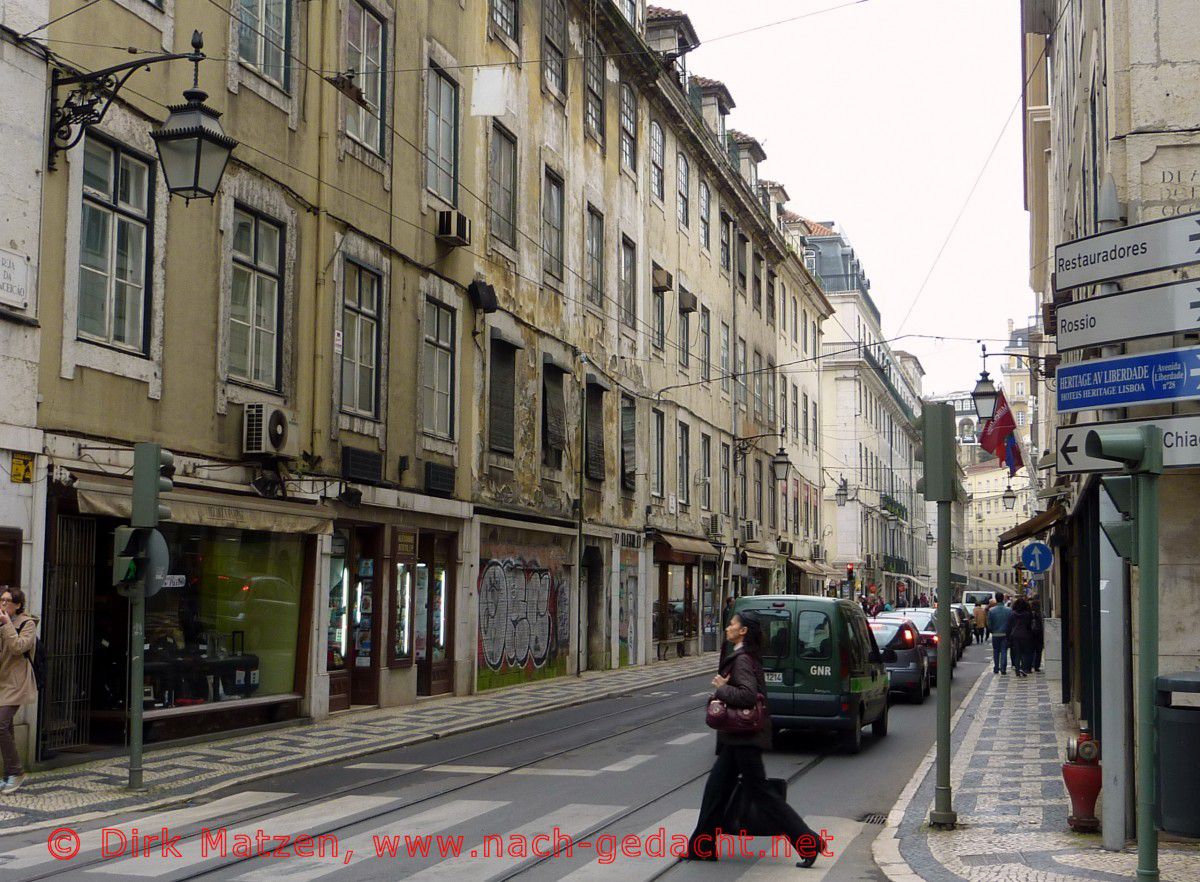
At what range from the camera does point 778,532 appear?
51.2 meters

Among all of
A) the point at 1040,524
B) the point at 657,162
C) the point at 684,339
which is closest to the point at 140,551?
the point at 1040,524

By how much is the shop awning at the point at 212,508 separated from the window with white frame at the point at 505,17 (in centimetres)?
1166

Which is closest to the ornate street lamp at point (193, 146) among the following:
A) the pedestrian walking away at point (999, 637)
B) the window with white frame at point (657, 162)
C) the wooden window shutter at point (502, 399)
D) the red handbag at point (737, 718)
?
the red handbag at point (737, 718)

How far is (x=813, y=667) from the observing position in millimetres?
15641

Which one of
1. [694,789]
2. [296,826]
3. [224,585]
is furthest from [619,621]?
[296,826]

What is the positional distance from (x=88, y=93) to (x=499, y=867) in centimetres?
915

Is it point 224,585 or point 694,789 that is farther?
point 224,585

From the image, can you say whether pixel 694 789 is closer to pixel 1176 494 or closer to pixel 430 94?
pixel 1176 494

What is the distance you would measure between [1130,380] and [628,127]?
85.8 ft

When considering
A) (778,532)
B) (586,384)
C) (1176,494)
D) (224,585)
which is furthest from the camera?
(778,532)

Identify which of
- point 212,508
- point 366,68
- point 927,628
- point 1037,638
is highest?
point 366,68

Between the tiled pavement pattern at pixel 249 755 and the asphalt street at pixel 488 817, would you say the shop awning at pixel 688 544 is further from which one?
the asphalt street at pixel 488 817

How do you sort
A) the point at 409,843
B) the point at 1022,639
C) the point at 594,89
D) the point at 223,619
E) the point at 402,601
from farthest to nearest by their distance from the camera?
1. the point at 594,89
2. the point at 1022,639
3. the point at 402,601
4. the point at 223,619
5. the point at 409,843

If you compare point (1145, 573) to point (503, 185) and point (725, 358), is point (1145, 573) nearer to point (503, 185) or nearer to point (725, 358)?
point (503, 185)
